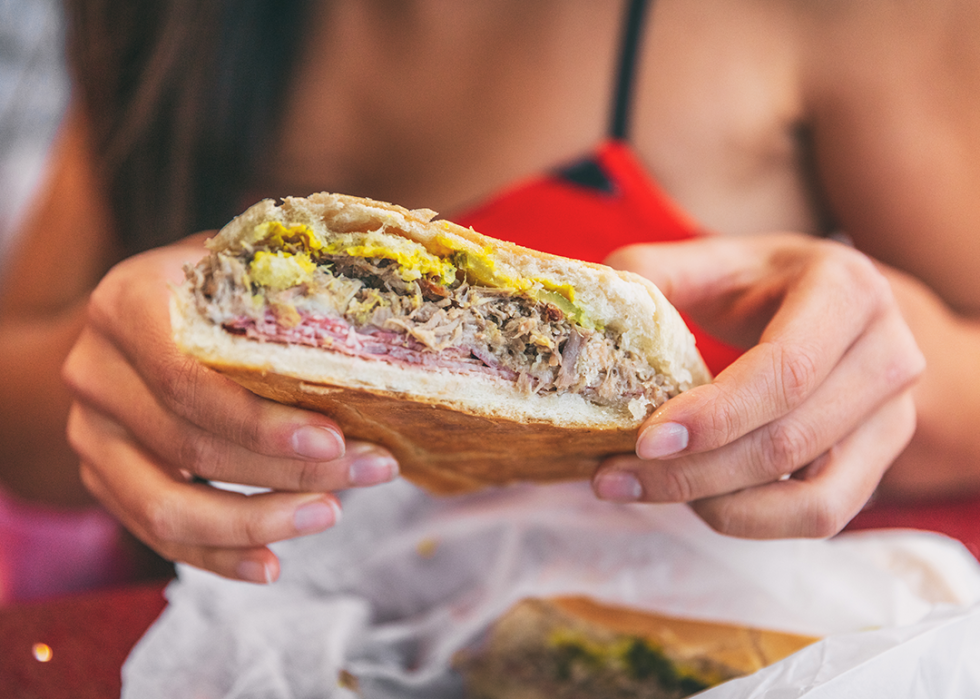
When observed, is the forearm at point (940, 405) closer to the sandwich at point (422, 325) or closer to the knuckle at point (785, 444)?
the knuckle at point (785, 444)

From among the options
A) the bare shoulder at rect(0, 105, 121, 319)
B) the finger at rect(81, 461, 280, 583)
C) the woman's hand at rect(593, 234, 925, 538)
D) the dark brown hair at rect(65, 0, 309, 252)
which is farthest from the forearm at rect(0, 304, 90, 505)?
the woman's hand at rect(593, 234, 925, 538)

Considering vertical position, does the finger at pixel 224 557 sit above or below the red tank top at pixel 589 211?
below

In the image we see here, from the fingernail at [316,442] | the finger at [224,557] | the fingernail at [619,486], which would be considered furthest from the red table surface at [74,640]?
the fingernail at [619,486]

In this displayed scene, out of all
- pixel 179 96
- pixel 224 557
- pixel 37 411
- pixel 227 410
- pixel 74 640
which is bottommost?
pixel 37 411

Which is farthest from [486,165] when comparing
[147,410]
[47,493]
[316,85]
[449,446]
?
[47,493]

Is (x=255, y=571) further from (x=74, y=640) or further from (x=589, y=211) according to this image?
(x=589, y=211)

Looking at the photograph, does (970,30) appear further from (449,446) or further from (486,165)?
(449,446)

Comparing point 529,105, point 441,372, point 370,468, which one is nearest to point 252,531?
point 370,468
